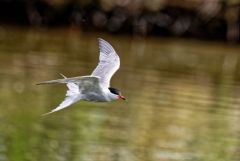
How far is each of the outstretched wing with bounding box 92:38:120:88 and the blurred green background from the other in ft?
7.92

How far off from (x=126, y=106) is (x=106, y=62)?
7621 millimetres

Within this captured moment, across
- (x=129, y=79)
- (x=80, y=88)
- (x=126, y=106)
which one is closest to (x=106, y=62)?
(x=80, y=88)

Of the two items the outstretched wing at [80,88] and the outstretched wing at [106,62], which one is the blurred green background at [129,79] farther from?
the outstretched wing at [80,88]

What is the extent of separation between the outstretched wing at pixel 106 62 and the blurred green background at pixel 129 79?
2.42m

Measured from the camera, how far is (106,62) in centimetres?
1250

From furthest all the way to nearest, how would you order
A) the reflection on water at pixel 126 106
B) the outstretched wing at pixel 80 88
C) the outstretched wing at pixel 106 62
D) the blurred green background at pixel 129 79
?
the blurred green background at pixel 129 79 < the reflection on water at pixel 126 106 < the outstretched wing at pixel 106 62 < the outstretched wing at pixel 80 88

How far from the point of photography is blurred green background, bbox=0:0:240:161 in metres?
15.9

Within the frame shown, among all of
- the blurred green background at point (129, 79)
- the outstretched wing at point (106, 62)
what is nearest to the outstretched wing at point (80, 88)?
the outstretched wing at point (106, 62)

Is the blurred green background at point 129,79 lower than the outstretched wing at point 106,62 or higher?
lower

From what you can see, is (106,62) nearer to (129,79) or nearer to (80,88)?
(80,88)

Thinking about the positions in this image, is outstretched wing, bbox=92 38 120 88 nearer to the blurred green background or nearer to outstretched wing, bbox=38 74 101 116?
outstretched wing, bbox=38 74 101 116

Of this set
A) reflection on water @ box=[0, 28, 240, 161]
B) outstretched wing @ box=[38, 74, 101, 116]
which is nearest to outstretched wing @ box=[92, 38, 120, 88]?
outstretched wing @ box=[38, 74, 101, 116]

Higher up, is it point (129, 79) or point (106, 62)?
point (106, 62)

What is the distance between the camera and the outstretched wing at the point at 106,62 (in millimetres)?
12164
